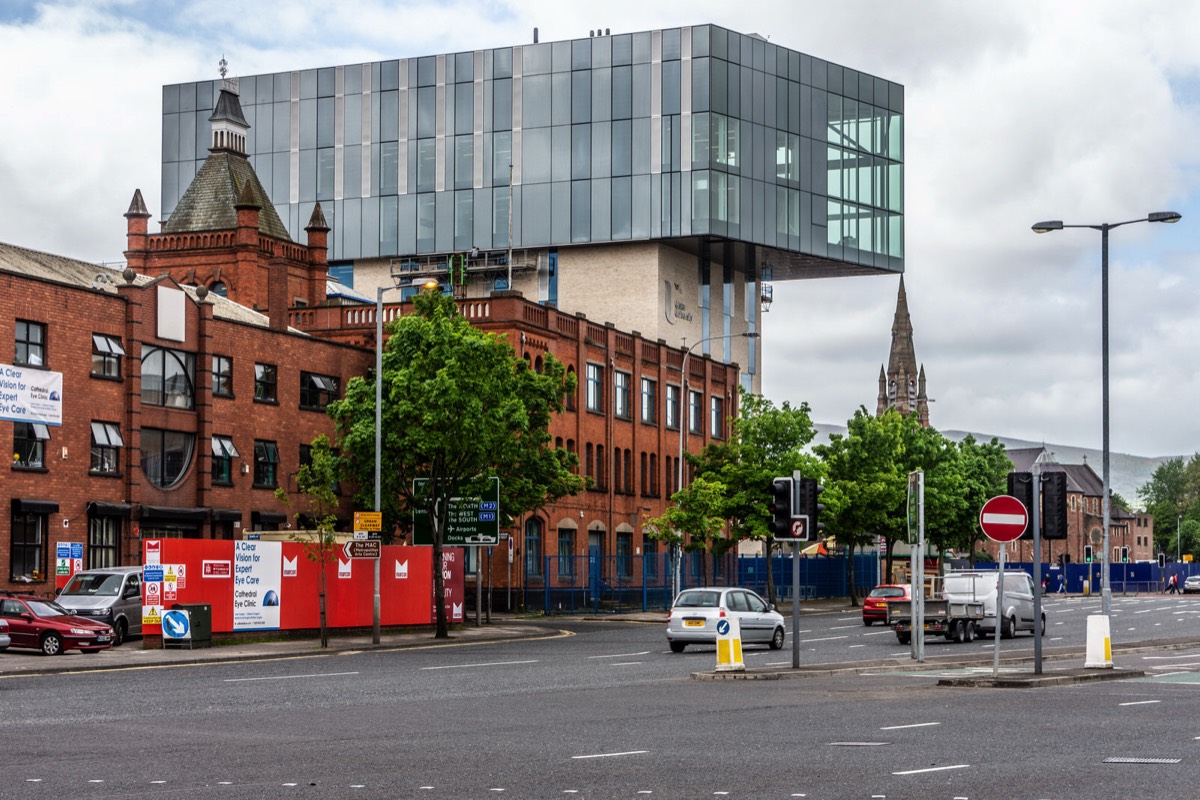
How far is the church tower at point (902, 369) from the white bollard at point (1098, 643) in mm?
159133

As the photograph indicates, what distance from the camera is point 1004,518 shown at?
24.8 metres

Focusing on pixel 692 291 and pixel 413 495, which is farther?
pixel 692 291

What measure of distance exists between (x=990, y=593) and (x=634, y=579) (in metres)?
28.3

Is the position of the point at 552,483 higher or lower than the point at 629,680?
higher

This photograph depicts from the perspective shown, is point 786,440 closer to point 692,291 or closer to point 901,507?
point 901,507

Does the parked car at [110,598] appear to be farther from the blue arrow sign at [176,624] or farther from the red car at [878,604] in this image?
the red car at [878,604]

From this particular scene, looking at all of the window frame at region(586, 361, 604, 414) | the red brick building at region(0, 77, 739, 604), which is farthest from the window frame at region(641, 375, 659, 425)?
the window frame at region(586, 361, 604, 414)

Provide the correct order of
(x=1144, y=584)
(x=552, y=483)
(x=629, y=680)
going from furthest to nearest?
(x=1144, y=584), (x=552, y=483), (x=629, y=680)

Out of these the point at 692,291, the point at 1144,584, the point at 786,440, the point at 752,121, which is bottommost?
the point at 1144,584

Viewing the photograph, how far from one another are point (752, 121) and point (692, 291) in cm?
903

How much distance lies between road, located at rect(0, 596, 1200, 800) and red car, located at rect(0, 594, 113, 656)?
17.7 ft

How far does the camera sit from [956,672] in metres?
27.2

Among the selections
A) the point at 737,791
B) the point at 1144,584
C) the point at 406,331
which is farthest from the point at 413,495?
the point at 1144,584

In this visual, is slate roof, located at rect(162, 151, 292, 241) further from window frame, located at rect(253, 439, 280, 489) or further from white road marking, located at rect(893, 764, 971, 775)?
white road marking, located at rect(893, 764, 971, 775)
